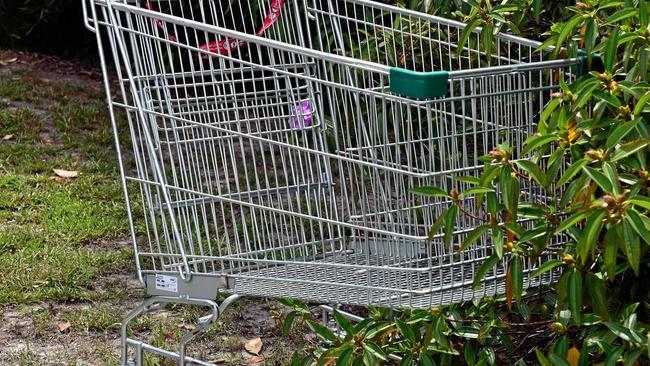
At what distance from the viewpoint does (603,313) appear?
241cm

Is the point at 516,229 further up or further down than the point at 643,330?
further up

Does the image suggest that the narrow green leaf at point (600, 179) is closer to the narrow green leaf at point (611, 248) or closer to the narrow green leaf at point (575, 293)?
the narrow green leaf at point (611, 248)

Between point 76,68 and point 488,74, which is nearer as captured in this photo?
point 488,74

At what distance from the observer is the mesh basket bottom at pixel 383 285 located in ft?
8.73

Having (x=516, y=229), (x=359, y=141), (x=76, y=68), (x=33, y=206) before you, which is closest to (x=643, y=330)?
(x=516, y=229)

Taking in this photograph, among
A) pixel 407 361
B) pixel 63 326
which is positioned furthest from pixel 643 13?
pixel 63 326

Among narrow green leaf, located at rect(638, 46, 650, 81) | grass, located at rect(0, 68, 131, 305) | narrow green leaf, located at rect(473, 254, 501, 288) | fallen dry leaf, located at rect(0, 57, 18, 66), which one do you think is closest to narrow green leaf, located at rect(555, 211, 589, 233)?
narrow green leaf, located at rect(473, 254, 501, 288)

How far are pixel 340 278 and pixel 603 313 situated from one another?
0.80 metres

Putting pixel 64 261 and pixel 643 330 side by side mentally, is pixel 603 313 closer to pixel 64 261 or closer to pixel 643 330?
pixel 643 330

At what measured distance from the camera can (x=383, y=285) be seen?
278cm

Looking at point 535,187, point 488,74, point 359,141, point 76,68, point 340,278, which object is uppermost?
point 488,74

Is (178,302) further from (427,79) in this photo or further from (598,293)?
(598,293)

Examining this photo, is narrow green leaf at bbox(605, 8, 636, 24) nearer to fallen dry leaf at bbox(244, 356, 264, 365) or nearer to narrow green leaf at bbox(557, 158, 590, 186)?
narrow green leaf at bbox(557, 158, 590, 186)

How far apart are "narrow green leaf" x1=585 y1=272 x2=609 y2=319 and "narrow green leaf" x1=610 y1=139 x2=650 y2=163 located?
1.06 feet
